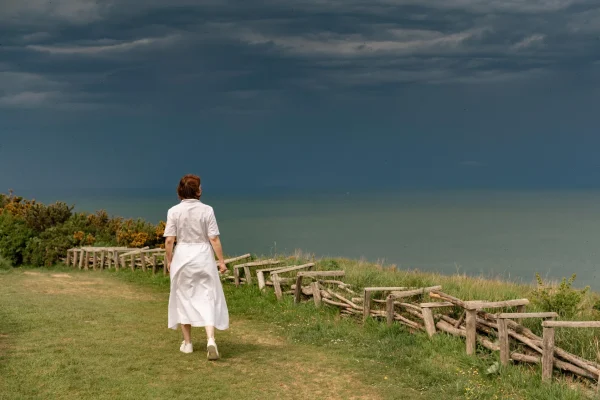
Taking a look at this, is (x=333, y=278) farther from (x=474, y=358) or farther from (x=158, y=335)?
(x=474, y=358)

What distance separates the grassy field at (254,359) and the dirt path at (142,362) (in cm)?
2

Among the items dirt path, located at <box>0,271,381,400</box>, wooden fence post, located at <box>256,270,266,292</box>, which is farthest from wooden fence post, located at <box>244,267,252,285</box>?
dirt path, located at <box>0,271,381,400</box>

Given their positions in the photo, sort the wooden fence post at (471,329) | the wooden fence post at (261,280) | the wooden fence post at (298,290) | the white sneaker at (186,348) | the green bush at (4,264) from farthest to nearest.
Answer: the green bush at (4,264) → the wooden fence post at (261,280) → the wooden fence post at (298,290) → the white sneaker at (186,348) → the wooden fence post at (471,329)

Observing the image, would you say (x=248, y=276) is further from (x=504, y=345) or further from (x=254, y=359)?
(x=504, y=345)

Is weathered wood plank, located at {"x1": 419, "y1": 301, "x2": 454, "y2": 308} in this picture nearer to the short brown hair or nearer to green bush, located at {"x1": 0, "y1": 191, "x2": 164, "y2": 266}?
the short brown hair

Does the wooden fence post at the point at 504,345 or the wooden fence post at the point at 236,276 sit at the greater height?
the wooden fence post at the point at 236,276

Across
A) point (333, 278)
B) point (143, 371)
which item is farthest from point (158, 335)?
point (333, 278)

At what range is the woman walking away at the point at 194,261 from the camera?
30.0ft

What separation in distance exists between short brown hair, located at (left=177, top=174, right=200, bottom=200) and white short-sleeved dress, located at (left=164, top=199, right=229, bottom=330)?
0.28ft

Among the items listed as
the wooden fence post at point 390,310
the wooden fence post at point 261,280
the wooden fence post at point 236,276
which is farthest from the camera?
the wooden fence post at point 236,276

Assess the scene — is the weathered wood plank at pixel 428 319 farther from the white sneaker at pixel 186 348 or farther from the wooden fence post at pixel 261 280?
the wooden fence post at pixel 261 280

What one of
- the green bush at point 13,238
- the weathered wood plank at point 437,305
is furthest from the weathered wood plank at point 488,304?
the green bush at point 13,238

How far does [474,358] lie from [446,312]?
1.96m

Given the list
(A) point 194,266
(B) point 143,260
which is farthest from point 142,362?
(B) point 143,260
